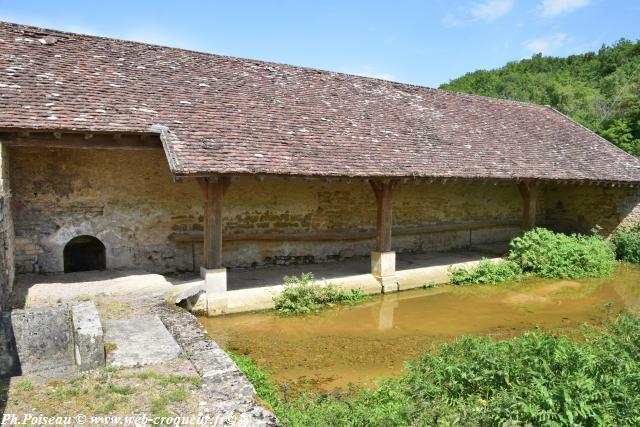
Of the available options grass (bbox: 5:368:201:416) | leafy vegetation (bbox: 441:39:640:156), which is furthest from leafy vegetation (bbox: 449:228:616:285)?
leafy vegetation (bbox: 441:39:640:156)

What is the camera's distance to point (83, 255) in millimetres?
8914

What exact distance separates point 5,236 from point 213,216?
9.00 feet

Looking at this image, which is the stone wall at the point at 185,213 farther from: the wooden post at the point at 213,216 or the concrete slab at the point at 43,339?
the concrete slab at the point at 43,339

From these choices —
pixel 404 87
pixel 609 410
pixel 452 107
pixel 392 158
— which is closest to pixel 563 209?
pixel 452 107

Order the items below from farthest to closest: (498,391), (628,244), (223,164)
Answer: (628,244)
(223,164)
(498,391)

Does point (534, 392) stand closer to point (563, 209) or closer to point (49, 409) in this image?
point (49, 409)

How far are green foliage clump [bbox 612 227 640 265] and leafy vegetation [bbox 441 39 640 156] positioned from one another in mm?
7853

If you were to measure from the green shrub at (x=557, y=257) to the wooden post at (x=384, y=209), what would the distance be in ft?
12.4

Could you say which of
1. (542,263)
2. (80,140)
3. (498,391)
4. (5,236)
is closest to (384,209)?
(542,263)

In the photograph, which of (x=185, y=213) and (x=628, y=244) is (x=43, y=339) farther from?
(x=628, y=244)

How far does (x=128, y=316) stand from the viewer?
228 inches

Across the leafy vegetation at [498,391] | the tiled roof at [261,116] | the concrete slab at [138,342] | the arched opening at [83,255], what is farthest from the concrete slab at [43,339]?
the arched opening at [83,255]

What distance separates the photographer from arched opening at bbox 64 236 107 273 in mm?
8727

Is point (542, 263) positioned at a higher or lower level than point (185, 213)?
lower
